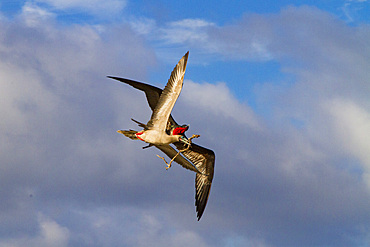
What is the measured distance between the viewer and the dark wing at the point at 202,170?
122ft

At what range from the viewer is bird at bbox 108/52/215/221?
3034 centimetres

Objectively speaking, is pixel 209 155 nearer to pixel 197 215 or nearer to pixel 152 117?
pixel 197 215

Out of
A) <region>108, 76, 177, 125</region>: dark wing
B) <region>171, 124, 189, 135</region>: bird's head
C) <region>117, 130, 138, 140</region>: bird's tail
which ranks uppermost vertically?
<region>108, 76, 177, 125</region>: dark wing

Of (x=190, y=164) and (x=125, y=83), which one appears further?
(x=190, y=164)

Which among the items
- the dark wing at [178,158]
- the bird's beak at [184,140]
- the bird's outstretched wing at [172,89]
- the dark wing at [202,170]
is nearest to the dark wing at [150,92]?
the bird's beak at [184,140]

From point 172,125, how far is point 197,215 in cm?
721

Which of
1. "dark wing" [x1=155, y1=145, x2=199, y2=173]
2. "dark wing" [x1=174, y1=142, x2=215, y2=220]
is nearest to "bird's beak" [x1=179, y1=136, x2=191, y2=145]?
"dark wing" [x1=155, y1=145, x2=199, y2=173]

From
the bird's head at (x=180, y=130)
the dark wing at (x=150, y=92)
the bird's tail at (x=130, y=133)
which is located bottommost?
Answer: the bird's tail at (x=130, y=133)

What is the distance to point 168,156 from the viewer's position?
114 ft

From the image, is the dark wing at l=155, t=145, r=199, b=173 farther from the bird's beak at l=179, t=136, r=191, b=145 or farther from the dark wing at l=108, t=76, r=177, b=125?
the dark wing at l=108, t=76, r=177, b=125

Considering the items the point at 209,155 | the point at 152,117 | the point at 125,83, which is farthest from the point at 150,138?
the point at 209,155

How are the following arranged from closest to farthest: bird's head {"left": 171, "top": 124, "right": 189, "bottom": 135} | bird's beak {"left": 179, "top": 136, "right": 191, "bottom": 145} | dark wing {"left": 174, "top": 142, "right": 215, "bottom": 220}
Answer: bird's head {"left": 171, "top": 124, "right": 189, "bottom": 135}
bird's beak {"left": 179, "top": 136, "right": 191, "bottom": 145}
dark wing {"left": 174, "top": 142, "right": 215, "bottom": 220}

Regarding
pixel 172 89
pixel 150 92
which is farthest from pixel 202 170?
pixel 172 89

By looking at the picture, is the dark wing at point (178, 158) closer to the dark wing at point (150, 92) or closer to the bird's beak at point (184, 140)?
the bird's beak at point (184, 140)
